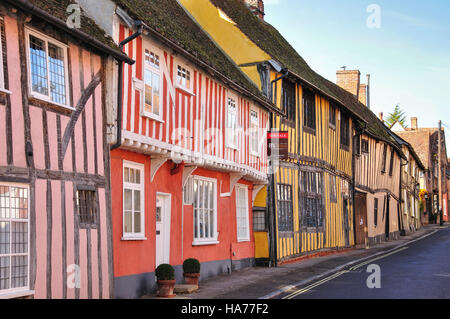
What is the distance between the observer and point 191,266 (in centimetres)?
1465

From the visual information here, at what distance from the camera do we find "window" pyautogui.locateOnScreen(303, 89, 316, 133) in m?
23.8

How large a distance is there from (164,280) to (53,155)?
4124 mm

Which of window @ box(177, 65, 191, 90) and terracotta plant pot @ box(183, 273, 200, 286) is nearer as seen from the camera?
window @ box(177, 65, 191, 90)

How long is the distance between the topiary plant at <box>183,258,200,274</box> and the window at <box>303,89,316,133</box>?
1035 centimetres

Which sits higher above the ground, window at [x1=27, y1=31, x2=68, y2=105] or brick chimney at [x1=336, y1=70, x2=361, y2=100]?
brick chimney at [x1=336, y1=70, x2=361, y2=100]

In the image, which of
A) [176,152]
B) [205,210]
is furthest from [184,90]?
[205,210]

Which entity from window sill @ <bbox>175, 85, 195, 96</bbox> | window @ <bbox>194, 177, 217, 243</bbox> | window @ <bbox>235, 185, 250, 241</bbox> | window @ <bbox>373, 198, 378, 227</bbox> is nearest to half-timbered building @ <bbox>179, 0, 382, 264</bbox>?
window @ <bbox>235, 185, 250, 241</bbox>

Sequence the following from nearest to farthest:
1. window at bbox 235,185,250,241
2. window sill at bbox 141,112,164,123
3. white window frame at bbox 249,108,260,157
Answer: window sill at bbox 141,112,164,123
white window frame at bbox 249,108,260,157
window at bbox 235,185,250,241

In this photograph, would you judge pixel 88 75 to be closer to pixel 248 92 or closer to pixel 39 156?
pixel 39 156

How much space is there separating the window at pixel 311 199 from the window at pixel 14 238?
1512 centimetres

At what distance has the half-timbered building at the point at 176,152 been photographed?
12078mm

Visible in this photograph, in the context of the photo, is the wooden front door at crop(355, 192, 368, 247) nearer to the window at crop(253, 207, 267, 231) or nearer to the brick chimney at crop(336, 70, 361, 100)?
the brick chimney at crop(336, 70, 361, 100)

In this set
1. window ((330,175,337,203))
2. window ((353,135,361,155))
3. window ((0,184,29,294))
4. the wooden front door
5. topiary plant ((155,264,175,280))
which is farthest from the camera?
window ((353,135,361,155))
